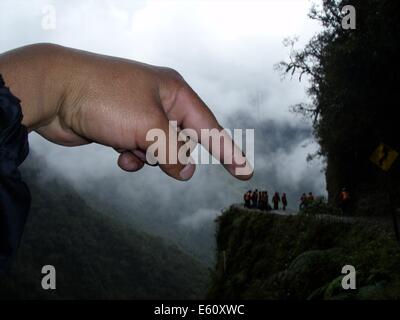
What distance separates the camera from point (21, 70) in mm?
1290

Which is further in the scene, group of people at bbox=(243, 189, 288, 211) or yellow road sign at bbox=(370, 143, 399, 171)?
group of people at bbox=(243, 189, 288, 211)

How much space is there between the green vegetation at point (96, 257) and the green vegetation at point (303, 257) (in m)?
104

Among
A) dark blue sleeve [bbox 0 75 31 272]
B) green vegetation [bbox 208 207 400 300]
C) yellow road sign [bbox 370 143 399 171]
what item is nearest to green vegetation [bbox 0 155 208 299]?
green vegetation [bbox 208 207 400 300]

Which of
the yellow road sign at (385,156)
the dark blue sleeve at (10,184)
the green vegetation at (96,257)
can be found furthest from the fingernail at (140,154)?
the green vegetation at (96,257)

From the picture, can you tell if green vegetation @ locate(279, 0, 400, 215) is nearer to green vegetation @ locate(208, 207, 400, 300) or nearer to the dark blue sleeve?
green vegetation @ locate(208, 207, 400, 300)

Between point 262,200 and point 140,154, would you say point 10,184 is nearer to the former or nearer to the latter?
point 140,154

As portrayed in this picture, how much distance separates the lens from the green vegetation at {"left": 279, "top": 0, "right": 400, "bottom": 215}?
647 inches

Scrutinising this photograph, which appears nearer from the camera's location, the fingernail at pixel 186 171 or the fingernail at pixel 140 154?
the fingernail at pixel 186 171

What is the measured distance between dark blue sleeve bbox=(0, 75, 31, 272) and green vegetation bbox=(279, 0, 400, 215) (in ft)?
56.9

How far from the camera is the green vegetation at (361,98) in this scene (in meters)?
16.4

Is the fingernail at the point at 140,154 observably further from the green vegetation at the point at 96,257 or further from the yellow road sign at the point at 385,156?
the green vegetation at the point at 96,257
